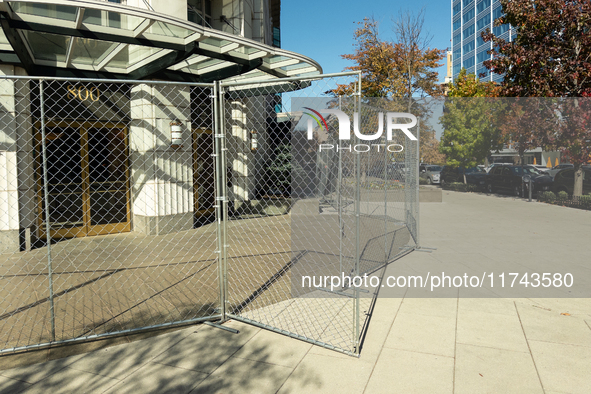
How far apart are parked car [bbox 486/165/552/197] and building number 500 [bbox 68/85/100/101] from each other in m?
16.9

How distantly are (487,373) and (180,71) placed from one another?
905cm

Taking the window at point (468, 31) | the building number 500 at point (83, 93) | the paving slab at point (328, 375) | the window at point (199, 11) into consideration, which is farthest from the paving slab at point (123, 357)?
the window at point (468, 31)

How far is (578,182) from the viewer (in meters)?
14.6

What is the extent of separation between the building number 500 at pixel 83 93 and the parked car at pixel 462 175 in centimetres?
1894

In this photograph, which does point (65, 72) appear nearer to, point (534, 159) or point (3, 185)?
point (3, 185)

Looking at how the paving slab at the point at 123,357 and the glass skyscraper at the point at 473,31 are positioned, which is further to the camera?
the glass skyscraper at the point at 473,31

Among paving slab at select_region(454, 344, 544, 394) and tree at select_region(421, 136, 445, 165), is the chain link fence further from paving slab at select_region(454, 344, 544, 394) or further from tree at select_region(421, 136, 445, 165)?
tree at select_region(421, 136, 445, 165)

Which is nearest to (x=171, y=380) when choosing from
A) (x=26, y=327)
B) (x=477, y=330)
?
(x=26, y=327)

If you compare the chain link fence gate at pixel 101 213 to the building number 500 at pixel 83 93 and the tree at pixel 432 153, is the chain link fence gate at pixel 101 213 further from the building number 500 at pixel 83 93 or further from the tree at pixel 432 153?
the tree at pixel 432 153

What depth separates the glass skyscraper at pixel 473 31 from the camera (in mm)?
62062

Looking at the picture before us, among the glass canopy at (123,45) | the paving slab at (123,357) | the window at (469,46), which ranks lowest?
the paving slab at (123,357)

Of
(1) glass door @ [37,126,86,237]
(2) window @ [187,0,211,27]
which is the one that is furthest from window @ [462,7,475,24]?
(1) glass door @ [37,126,86,237]

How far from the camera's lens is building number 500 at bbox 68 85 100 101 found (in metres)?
8.60

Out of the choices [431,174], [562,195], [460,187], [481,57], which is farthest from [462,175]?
[481,57]
